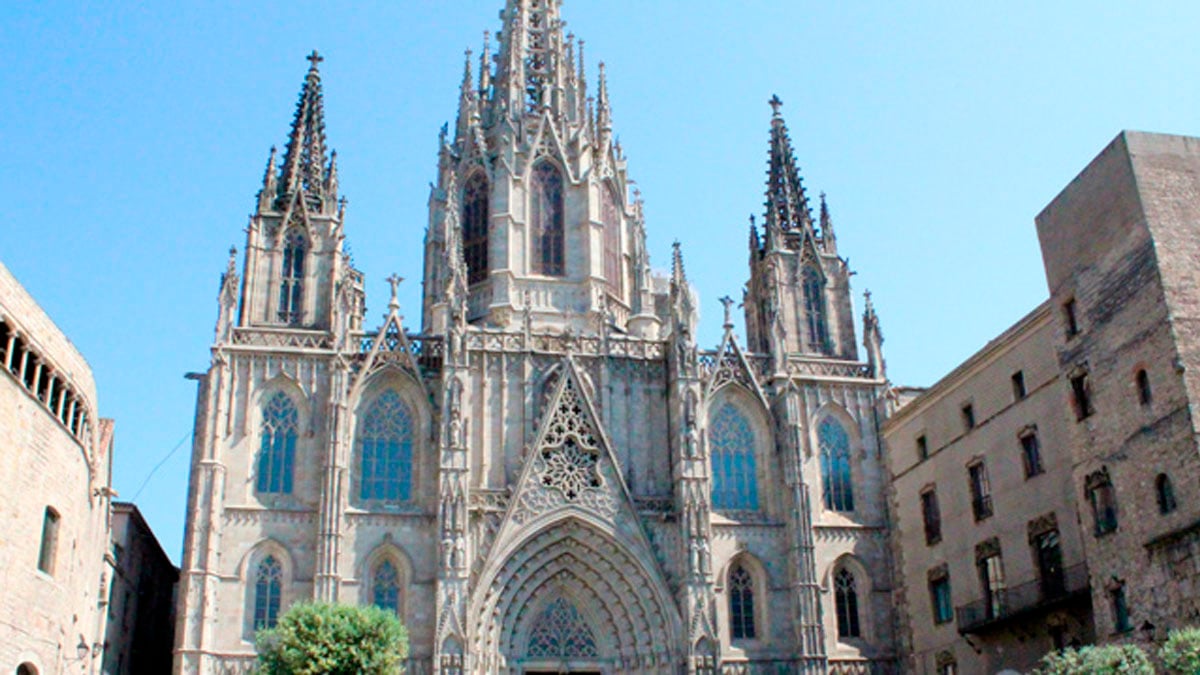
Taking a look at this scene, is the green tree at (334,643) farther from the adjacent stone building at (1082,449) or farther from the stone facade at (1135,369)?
the stone facade at (1135,369)

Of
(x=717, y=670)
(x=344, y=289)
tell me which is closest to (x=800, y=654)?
(x=717, y=670)

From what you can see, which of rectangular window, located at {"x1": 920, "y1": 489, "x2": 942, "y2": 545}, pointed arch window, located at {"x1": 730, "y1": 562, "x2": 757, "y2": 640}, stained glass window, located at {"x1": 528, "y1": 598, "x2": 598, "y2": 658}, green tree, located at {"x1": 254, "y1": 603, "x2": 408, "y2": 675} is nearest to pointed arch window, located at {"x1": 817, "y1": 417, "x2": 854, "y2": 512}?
rectangular window, located at {"x1": 920, "y1": 489, "x2": 942, "y2": 545}

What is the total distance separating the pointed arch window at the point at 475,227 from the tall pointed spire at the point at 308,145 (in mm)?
6112

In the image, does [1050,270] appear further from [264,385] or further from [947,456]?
[264,385]

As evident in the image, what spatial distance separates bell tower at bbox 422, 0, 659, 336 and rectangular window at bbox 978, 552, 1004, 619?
15412 mm

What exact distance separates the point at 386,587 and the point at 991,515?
1824 centimetres

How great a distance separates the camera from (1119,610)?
28.3m

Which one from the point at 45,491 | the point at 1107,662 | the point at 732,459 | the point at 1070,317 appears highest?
the point at 1070,317

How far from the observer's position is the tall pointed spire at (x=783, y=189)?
1807 inches

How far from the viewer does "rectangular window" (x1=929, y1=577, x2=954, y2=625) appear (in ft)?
121

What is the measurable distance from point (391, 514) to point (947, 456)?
687 inches

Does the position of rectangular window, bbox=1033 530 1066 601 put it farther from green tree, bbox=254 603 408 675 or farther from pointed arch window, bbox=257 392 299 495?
pointed arch window, bbox=257 392 299 495

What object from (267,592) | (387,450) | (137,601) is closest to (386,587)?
(267,592)

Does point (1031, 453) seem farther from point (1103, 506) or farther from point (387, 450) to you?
point (387, 450)
